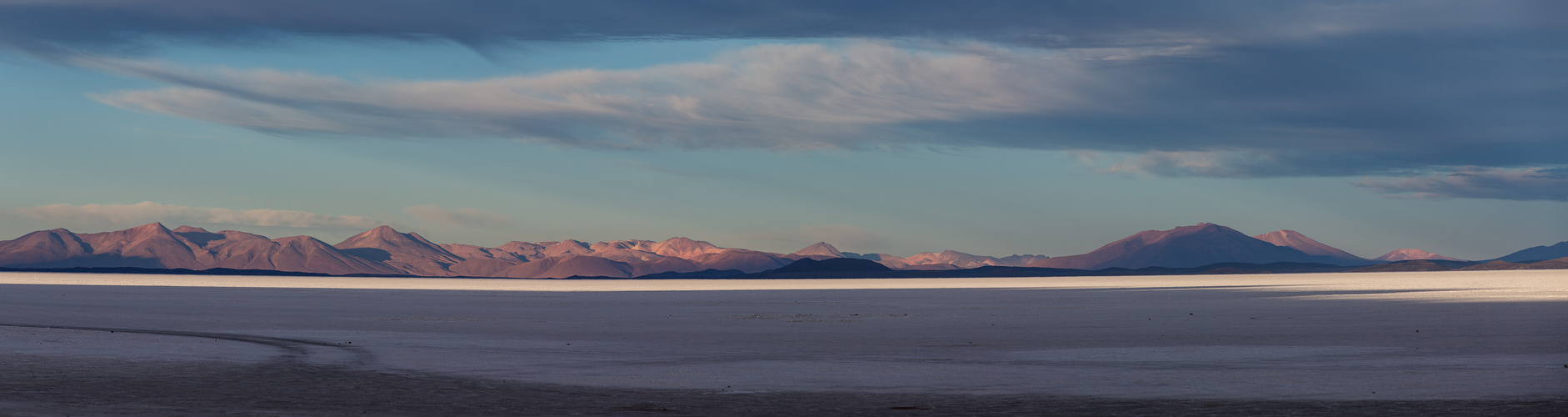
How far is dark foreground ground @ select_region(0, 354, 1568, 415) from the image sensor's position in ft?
36.4

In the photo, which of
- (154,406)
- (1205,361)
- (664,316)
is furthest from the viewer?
(664,316)

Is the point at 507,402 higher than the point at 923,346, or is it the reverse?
the point at 923,346

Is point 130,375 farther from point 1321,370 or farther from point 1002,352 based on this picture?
point 1321,370

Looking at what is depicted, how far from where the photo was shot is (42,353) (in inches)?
723

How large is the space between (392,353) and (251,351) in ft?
7.65

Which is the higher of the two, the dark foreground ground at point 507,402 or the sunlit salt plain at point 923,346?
the sunlit salt plain at point 923,346

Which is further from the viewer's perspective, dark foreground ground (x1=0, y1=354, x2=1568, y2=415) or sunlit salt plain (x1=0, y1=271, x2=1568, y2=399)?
sunlit salt plain (x1=0, y1=271, x2=1568, y2=399)

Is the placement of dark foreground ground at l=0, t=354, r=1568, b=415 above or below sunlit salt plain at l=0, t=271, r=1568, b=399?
below

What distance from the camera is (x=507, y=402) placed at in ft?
40.1

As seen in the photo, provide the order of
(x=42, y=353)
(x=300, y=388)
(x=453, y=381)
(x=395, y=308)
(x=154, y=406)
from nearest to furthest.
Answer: (x=154, y=406) < (x=300, y=388) < (x=453, y=381) < (x=42, y=353) < (x=395, y=308)

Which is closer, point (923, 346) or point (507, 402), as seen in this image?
point (507, 402)

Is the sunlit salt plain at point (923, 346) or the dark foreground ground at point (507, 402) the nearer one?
the dark foreground ground at point (507, 402)

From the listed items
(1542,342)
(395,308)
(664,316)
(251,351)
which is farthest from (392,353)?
(395,308)

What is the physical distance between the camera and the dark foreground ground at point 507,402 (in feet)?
36.4
